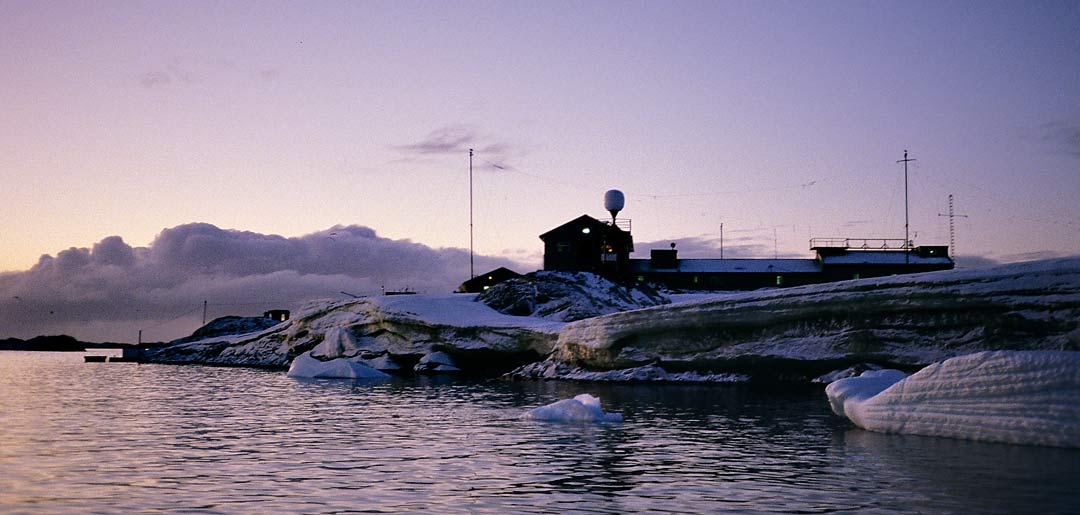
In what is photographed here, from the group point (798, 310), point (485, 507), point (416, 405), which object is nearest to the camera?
point (485, 507)

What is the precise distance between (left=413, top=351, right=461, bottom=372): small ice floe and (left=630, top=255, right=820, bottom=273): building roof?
3771cm

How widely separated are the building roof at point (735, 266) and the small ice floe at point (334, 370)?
44647mm

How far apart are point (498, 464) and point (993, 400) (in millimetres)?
7927

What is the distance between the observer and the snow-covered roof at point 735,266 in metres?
86.4

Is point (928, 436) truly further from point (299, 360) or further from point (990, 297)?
point (299, 360)

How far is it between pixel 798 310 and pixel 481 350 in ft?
64.2

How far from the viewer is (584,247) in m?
82.5

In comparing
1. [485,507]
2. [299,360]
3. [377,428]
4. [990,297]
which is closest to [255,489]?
[485,507]

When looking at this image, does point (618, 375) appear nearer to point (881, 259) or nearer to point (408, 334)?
point (408, 334)

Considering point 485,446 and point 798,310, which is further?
point 798,310

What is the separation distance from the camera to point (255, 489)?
37.4ft

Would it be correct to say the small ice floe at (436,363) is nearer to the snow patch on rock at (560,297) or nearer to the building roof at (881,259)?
the snow patch on rock at (560,297)

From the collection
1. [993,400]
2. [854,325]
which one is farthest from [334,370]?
[993,400]

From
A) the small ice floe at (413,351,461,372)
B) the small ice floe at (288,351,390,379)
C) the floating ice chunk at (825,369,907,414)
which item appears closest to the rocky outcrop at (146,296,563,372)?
the small ice floe at (413,351,461,372)
